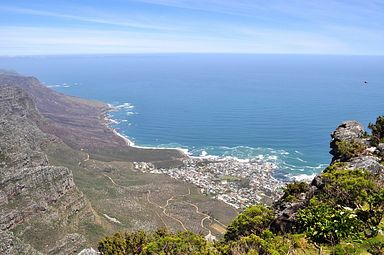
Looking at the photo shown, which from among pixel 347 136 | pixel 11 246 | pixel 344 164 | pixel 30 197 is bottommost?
pixel 11 246

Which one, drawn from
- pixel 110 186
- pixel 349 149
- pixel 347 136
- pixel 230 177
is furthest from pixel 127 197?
pixel 349 149

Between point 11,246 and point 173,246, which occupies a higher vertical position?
point 173,246

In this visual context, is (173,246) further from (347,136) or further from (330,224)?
(347,136)

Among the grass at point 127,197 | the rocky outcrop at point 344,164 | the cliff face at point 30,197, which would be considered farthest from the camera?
the grass at point 127,197

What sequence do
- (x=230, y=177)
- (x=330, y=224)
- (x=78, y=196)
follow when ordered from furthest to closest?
(x=230, y=177), (x=78, y=196), (x=330, y=224)

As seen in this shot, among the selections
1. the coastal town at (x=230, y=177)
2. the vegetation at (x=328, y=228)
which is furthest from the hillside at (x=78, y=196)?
the vegetation at (x=328, y=228)

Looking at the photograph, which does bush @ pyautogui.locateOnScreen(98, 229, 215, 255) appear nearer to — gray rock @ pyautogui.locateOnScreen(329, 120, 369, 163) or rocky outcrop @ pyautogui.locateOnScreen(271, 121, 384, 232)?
rocky outcrop @ pyautogui.locateOnScreen(271, 121, 384, 232)

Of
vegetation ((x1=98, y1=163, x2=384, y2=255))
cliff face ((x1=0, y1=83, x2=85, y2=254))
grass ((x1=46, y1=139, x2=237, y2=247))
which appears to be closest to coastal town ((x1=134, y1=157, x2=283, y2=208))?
grass ((x1=46, y1=139, x2=237, y2=247))

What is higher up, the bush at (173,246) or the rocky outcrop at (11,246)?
the bush at (173,246)

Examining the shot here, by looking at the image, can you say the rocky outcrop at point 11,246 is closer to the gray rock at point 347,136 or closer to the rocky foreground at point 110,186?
the rocky foreground at point 110,186
